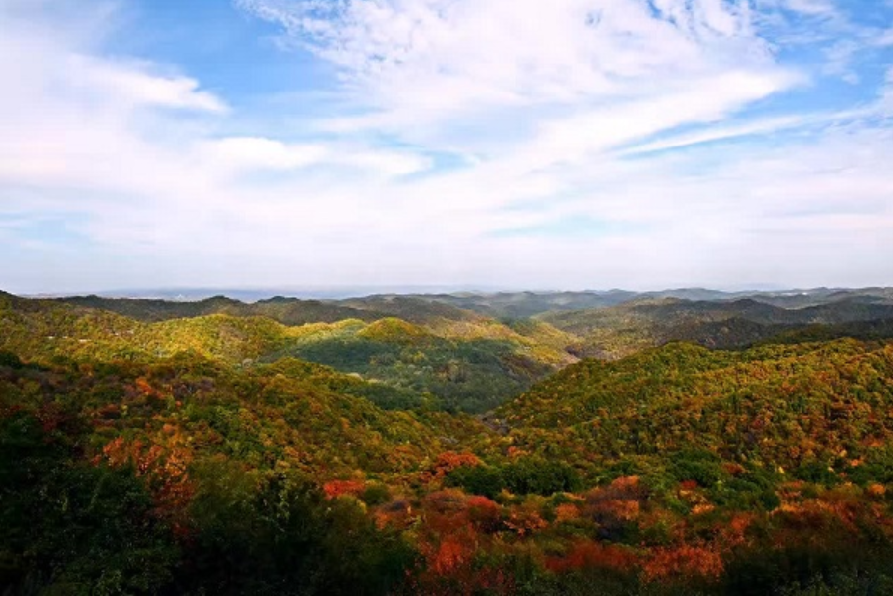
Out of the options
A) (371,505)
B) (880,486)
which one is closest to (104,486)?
(371,505)

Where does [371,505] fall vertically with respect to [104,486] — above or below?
below

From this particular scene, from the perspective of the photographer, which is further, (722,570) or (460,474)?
(460,474)

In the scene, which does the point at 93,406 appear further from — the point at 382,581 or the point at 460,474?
the point at 382,581

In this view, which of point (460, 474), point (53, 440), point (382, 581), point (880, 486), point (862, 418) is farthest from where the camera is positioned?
point (862, 418)

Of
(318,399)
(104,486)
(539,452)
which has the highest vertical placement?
(104,486)

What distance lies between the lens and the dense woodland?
13336 millimetres

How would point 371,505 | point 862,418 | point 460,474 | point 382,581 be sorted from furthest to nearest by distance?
1. point 862,418
2. point 460,474
3. point 371,505
4. point 382,581

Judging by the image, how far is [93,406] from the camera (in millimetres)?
32469

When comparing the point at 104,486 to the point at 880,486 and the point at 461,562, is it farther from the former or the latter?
the point at 880,486

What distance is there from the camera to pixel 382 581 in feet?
44.7

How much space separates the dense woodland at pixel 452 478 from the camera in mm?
13336

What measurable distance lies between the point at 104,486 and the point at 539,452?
33.0 meters

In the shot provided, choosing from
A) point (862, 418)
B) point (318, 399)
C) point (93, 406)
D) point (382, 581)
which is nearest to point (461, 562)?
point (382, 581)

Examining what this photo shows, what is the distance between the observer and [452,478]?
3195cm
